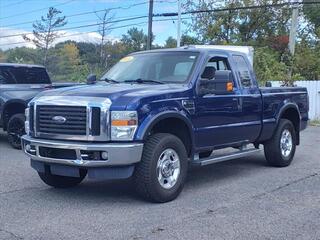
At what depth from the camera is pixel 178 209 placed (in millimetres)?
6379

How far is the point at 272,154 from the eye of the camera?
9422mm

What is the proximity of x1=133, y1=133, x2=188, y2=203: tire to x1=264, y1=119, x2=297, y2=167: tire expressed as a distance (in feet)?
9.43

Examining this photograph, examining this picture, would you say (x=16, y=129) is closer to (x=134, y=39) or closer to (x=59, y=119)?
(x=59, y=119)

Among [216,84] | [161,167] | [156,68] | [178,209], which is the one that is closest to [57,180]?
[161,167]

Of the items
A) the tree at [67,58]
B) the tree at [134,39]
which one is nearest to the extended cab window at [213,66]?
the tree at [67,58]

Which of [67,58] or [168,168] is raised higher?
[67,58]

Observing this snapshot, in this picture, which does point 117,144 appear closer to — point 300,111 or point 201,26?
point 300,111

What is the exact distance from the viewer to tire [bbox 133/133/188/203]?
6465mm

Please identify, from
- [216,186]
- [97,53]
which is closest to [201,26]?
[97,53]

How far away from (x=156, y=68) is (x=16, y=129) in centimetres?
503

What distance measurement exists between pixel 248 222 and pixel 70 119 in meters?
2.47

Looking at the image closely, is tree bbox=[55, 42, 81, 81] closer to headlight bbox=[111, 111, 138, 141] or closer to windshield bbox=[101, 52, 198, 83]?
windshield bbox=[101, 52, 198, 83]

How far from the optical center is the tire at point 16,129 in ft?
38.0

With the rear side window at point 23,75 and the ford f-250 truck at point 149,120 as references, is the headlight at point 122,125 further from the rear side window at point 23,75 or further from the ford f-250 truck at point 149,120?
the rear side window at point 23,75
